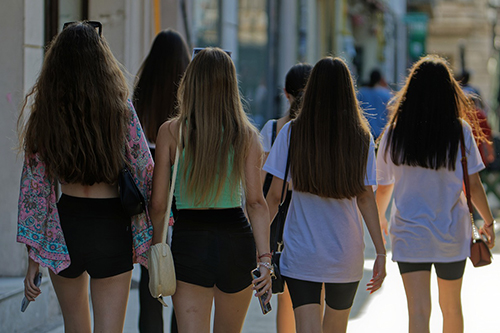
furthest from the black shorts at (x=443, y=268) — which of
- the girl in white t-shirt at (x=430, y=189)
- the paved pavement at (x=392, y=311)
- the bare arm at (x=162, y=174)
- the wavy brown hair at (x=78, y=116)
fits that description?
the wavy brown hair at (x=78, y=116)

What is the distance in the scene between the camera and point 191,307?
3.59 meters

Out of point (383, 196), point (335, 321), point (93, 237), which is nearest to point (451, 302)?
point (383, 196)

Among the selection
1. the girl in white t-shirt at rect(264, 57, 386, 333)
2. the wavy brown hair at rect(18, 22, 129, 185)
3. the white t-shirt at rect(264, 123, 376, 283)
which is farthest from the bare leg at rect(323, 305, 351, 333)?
the wavy brown hair at rect(18, 22, 129, 185)

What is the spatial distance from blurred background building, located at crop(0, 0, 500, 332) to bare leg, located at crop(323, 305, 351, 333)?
3.84ft

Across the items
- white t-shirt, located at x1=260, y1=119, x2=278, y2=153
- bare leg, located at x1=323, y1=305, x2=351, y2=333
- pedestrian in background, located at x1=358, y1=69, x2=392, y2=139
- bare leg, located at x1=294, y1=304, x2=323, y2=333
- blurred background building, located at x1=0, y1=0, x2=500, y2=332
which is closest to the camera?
bare leg, located at x1=294, y1=304, x2=323, y2=333

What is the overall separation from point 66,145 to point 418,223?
2.05 meters

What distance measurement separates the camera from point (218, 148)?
144 inches

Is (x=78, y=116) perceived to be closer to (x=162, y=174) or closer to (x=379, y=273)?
(x=162, y=174)

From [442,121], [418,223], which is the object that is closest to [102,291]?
[418,223]

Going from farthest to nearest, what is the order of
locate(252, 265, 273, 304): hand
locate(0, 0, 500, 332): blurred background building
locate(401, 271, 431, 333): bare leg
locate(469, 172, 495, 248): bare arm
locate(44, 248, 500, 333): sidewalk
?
locate(44, 248, 500, 333): sidewalk < locate(0, 0, 500, 332): blurred background building < locate(469, 172, 495, 248): bare arm < locate(401, 271, 431, 333): bare leg < locate(252, 265, 273, 304): hand

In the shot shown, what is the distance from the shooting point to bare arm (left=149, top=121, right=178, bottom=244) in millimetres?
3635

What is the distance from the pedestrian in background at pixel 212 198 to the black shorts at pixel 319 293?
12.3 inches

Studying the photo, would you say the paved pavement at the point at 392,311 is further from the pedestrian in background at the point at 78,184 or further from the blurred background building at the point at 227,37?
the pedestrian in background at the point at 78,184

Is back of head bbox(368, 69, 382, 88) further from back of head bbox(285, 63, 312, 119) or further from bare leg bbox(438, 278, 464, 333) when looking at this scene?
bare leg bbox(438, 278, 464, 333)
